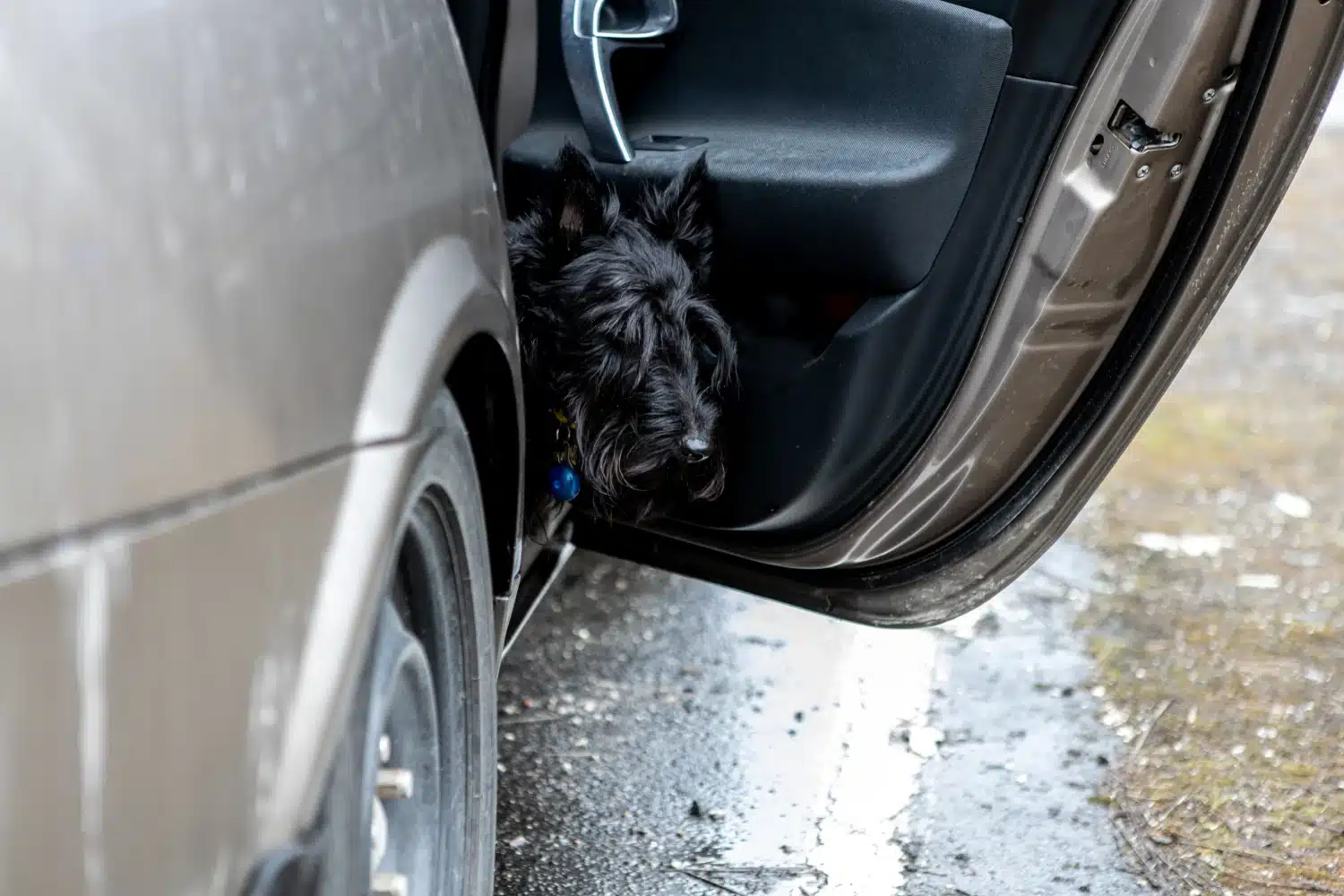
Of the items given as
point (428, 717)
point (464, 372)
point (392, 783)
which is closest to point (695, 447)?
point (464, 372)

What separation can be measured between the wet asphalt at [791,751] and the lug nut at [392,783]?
4.18ft

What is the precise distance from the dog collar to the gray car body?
121 cm

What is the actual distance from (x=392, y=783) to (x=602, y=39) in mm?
1536

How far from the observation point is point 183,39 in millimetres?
1142

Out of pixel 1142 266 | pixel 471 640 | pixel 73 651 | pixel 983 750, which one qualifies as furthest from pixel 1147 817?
pixel 73 651

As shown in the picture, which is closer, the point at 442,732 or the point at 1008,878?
the point at 442,732

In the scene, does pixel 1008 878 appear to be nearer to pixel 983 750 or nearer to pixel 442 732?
pixel 983 750

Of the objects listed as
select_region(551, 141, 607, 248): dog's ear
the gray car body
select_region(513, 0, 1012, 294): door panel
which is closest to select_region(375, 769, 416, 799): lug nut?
the gray car body

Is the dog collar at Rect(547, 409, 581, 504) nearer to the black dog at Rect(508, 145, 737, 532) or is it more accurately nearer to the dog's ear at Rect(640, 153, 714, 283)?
the black dog at Rect(508, 145, 737, 532)

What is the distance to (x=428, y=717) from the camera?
171cm

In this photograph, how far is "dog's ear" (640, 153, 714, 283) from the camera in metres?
2.50

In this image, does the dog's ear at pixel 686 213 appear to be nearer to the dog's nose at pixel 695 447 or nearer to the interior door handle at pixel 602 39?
the interior door handle at pixel 602 39

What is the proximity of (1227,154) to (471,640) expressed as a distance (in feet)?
4.84

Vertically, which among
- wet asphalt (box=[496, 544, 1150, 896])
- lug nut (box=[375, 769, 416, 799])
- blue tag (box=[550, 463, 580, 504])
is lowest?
wet asphalt (box=[496, 544, 1150, 896])
